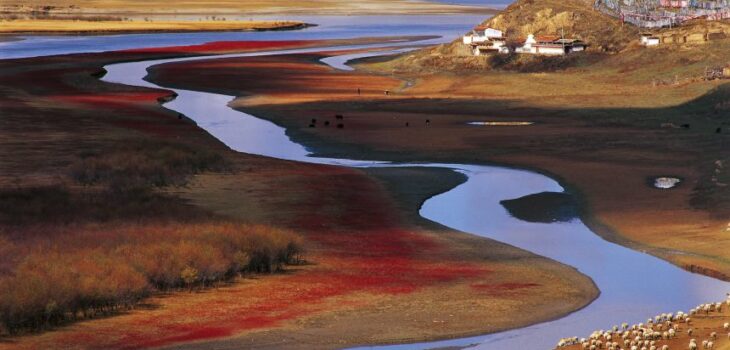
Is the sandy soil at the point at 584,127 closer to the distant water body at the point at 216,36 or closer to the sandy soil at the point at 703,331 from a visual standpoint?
the sandy soil at the point at 703,331

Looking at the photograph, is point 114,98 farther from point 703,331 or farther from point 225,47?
point 703,331

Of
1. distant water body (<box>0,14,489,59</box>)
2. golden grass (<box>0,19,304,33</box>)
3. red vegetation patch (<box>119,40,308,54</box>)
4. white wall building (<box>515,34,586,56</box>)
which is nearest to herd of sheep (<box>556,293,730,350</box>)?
white wall building (<box>515,34,586,56</box>)

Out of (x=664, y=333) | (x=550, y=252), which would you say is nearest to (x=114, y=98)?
(x=550, y=252)

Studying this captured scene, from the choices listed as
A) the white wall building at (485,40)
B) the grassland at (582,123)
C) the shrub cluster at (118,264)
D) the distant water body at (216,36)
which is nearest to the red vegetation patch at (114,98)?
the grassland at (582,123)

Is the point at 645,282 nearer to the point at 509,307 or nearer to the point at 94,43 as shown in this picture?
the point at 509,307

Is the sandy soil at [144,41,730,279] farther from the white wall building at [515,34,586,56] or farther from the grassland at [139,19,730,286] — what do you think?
the white wall building at [515,34,586,56]

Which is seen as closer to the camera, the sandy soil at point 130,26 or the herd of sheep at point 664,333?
the herd of sheep at point 664,333
